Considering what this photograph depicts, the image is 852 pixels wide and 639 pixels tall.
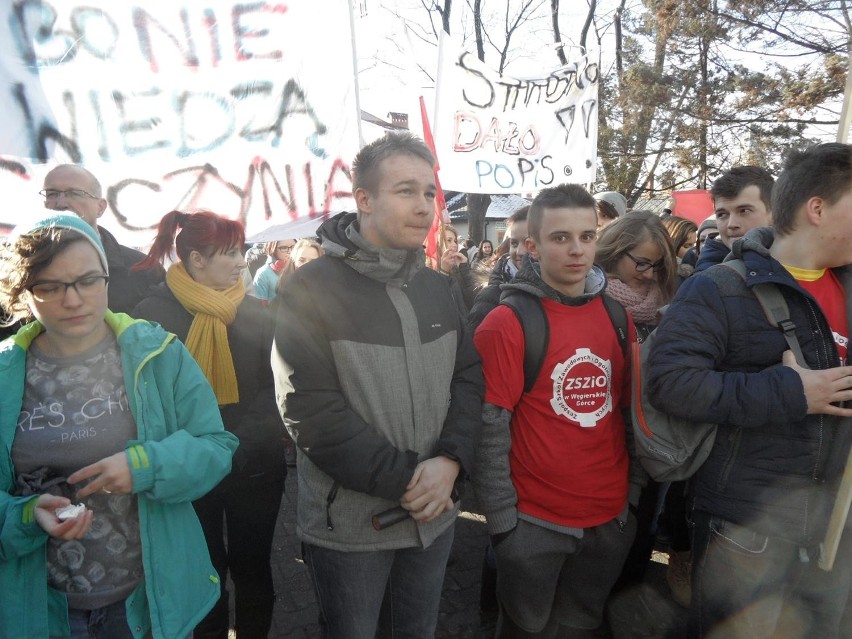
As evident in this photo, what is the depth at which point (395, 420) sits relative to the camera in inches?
71.8

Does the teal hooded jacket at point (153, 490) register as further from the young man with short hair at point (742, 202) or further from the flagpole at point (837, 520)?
the young man with short hair at point (742, 202)

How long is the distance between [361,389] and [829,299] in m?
1.56

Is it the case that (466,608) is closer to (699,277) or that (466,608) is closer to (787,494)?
(787,494)

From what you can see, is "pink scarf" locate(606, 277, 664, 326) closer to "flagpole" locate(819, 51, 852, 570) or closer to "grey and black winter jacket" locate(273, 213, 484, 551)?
"flagpole" locate(819, 51, 852, 570)

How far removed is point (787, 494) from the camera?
187cm

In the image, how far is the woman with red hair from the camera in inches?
91.4

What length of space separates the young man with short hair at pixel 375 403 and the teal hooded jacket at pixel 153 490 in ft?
0.86

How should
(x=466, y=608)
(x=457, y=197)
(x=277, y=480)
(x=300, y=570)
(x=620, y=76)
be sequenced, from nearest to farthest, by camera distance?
(x=277, y=480) < (x=466, y=608) < (x=300, y=570) < (x=620, y=76) < (x=457, y=197)

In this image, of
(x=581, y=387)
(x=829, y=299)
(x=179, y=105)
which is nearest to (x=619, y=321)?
(x=581, y=387)

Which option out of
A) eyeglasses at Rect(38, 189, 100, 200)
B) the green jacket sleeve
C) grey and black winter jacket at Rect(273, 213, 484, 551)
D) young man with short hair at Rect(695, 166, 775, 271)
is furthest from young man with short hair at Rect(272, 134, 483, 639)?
young man with short hair at Rect(695, 166, 775, 271)

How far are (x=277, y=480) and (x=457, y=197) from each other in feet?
95.8

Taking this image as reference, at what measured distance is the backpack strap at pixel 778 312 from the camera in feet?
6.14

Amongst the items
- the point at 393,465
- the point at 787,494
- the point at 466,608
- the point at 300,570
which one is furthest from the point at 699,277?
the point at 300,570

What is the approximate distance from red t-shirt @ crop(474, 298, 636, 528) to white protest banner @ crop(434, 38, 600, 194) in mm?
2817
